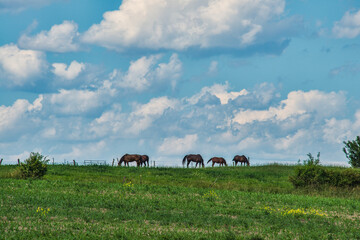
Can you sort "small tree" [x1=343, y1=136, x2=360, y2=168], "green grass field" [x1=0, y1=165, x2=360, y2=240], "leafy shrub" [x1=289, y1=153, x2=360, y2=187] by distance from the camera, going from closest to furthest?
1. "green grass field" [x1=0, y1=165, x2=360, y2=240]
2. "leafy shrub" [x1=289, y1=153, x2=360, y2=187]
3. "small tree" [x1=343, y1=136, x2=360, y2=168]

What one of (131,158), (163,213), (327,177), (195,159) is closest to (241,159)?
(195,159)

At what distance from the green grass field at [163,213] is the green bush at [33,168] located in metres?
5.38

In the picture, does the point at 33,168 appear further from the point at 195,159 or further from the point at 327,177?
the point at 195,159

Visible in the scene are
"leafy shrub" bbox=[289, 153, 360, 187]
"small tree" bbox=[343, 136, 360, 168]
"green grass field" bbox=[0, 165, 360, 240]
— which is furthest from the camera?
"small tree" bbox=[343, 136, 360, 168]

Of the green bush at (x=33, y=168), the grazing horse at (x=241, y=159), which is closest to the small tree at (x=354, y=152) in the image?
the grazing horse at (x=241, y=159)

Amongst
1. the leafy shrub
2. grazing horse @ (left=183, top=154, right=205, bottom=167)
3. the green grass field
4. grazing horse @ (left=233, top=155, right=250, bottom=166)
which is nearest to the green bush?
the green grass field

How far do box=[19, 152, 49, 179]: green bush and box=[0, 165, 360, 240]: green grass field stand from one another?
538 centimetres

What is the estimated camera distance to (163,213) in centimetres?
2238

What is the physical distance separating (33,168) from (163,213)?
2293 cm

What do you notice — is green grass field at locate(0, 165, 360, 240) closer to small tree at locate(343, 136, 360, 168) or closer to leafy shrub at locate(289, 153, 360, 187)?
leafy shrub at locate(289, 153, 360, 187)

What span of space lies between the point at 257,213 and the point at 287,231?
512cm

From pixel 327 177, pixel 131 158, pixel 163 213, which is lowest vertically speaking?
pixel 163 213

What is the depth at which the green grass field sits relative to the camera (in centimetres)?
1767

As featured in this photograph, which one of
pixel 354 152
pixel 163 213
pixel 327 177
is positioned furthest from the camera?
pixel 354 152
